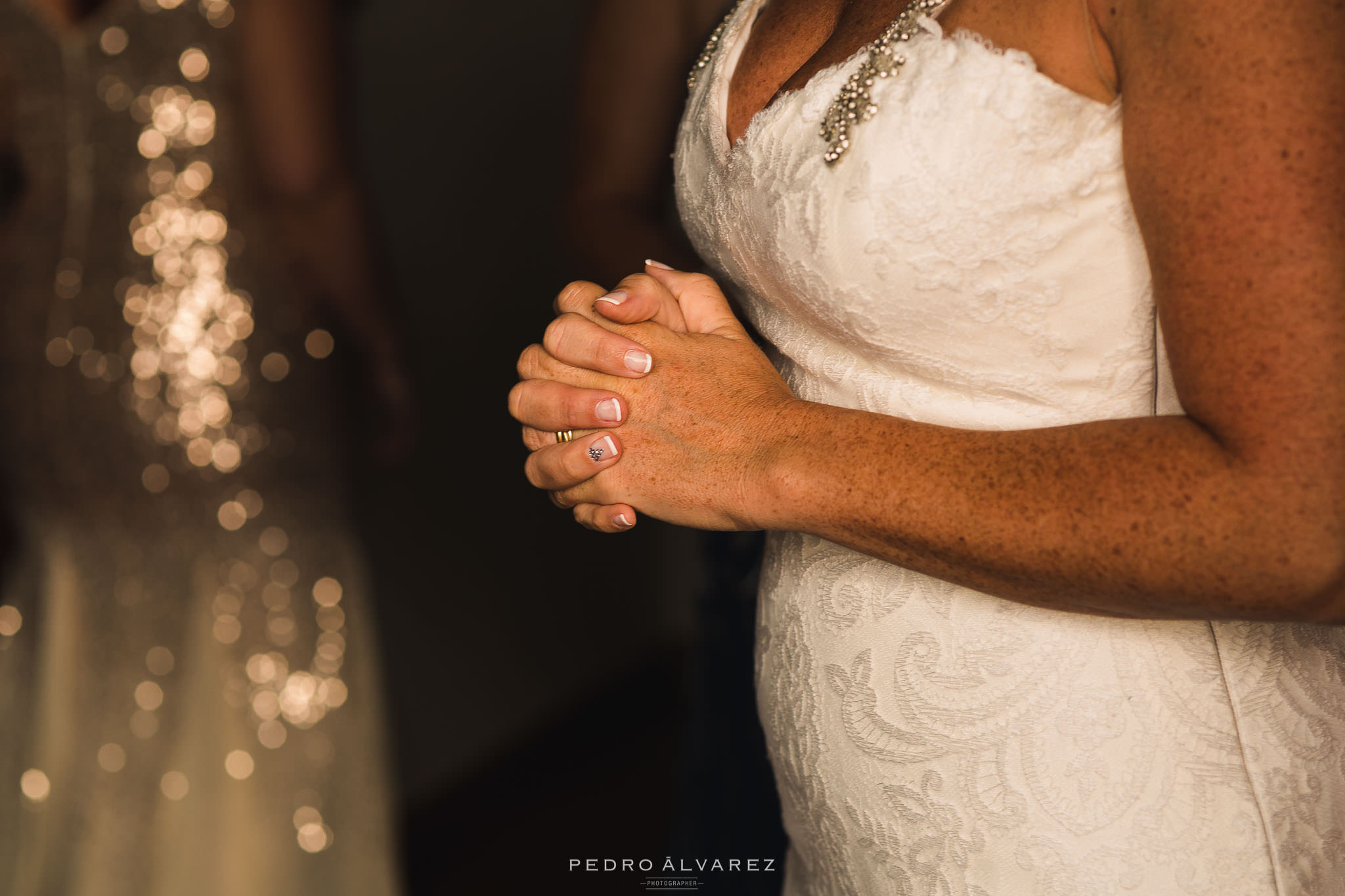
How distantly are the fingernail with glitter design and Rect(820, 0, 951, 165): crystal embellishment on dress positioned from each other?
10.3 inches

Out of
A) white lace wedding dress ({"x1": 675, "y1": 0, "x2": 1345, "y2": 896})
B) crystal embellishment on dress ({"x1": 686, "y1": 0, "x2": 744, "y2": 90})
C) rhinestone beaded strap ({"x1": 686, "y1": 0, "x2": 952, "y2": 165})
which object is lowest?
white lace wedding dress ({"x1": 675, "y1": 0, "x2": 1345, "y2": 896})

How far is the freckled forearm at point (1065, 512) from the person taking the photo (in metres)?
0.61

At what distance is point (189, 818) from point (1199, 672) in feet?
5.50

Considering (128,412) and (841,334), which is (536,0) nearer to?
(128,412)

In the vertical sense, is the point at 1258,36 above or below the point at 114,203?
below

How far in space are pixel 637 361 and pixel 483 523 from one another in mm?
2276

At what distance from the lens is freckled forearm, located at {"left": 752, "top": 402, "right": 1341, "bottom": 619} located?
2.01ft

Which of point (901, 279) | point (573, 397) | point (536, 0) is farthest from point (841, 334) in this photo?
point (536, 0)

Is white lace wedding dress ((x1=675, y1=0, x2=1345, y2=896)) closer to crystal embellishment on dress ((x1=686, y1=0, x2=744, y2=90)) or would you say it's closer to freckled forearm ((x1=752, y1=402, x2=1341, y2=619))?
freckled forearm ((x1=752, y1=402, x2=1341, y2=619))

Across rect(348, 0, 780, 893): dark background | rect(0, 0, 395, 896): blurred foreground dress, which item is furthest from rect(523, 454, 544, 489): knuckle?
rect(348, 0, 780, 893): dark background

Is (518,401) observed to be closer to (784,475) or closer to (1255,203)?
(784,475)

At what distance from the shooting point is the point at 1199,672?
0.74 meters

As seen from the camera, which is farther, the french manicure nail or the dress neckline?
the french manicure nail

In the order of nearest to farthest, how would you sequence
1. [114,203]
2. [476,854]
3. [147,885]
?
[114,203] < [147,885] < [476,854]
